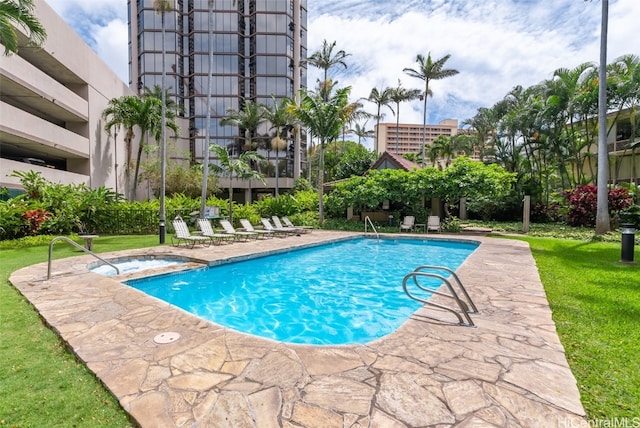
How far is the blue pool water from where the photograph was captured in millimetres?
5633

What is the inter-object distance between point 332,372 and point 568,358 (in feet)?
8.31

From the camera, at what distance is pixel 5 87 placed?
56.0 ft

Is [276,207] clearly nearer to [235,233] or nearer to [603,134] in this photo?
[235,233]

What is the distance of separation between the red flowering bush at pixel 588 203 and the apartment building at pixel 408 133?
74.9 metres

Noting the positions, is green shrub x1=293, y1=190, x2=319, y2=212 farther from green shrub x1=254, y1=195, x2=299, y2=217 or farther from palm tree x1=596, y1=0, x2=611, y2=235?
palm tree x1=596, y1=0, x2=611, y2=235

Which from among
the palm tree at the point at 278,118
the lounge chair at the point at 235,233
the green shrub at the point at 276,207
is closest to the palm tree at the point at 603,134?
the lounge chair at the point at 235,233

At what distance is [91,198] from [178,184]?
15260 millimetres

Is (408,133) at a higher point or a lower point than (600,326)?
higher

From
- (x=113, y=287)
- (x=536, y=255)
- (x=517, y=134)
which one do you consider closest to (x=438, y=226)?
(x=536, y=255)

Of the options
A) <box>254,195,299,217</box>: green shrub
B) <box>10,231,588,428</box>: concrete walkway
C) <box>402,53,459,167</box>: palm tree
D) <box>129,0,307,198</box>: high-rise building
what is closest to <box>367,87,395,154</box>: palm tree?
<box>402,53,459,167</box>: palm tree

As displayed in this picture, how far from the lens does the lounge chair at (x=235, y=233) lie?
46.7ft

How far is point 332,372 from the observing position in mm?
3137

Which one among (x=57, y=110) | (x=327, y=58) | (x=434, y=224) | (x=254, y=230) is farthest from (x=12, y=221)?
(x=327, y=58)

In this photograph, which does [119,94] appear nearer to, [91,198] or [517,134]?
[91,198]
